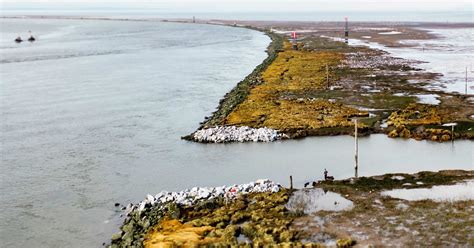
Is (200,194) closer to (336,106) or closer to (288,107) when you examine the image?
(288,107)

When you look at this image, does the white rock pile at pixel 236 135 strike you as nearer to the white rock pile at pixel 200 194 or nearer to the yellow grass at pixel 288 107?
the yellow grass at pixel 288 107

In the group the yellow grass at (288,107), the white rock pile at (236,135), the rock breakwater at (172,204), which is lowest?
the rock breakwater at (172,204)

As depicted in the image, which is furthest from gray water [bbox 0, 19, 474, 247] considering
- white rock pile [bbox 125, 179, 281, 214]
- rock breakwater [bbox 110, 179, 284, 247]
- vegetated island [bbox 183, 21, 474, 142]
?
white rock pile [bbox 125, 179, 281, 214]

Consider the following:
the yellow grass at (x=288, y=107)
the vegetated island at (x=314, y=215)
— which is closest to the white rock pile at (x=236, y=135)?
the yellow grass at (x=288, y=107)

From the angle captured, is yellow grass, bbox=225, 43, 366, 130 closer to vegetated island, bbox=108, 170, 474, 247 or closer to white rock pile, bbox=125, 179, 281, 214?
white rock pile, bbox=125, 179, 281, 214

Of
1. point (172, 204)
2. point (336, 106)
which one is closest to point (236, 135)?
point (336, 106)

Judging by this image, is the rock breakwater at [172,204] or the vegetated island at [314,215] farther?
the rock breakwater at [172,204]

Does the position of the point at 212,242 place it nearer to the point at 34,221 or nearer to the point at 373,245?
the point at 373,245
